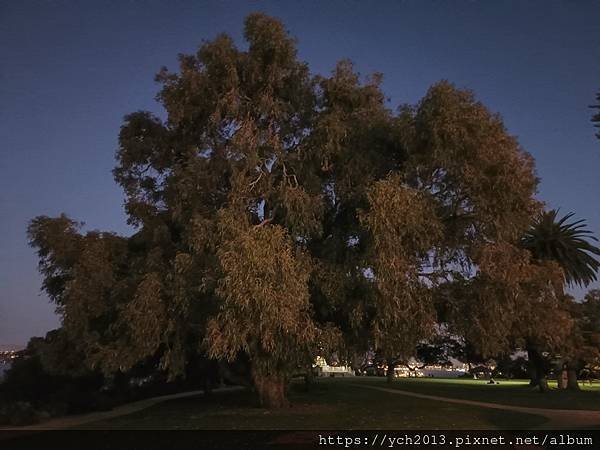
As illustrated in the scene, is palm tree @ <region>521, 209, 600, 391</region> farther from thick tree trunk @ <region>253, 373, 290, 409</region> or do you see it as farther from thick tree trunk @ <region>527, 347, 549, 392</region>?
thick tree trunk @ <region>253, 373, 290, 409</region>

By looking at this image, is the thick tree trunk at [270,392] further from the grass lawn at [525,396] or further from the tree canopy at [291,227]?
the grass lawn at [525,396]

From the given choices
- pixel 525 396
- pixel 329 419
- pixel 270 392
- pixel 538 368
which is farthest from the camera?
pixel 538 368

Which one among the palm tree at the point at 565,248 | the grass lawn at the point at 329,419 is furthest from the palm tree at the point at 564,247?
the grass lawn at the point at 329,419

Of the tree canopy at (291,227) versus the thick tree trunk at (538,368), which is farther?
the thick tree trunk at (538,368)

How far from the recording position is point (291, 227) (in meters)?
18.4

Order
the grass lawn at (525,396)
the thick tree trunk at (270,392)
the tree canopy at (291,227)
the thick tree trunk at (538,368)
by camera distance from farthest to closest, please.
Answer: the thick tree trunk at (538,368) → the grass lawn at (525,396) → the thick tree trunk at (270,392) → the tree canopy at (291,227)

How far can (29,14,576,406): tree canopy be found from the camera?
16.0 metres

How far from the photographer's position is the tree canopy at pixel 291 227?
1602 centimetres

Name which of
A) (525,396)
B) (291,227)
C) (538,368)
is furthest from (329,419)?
(538,368)

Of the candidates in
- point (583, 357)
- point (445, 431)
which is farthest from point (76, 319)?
point (583, 357)

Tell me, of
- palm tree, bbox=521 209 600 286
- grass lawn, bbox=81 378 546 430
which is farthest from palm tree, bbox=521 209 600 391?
grass lawn, bbox=81 378 546 430

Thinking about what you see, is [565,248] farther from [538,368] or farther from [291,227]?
[291,227]

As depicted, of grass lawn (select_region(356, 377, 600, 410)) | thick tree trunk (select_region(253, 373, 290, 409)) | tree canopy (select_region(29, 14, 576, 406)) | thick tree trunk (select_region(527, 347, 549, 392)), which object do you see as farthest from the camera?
thick tree trunk (select_region(527, 347, 549, 392))

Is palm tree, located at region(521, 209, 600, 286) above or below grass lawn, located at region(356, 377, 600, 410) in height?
above
